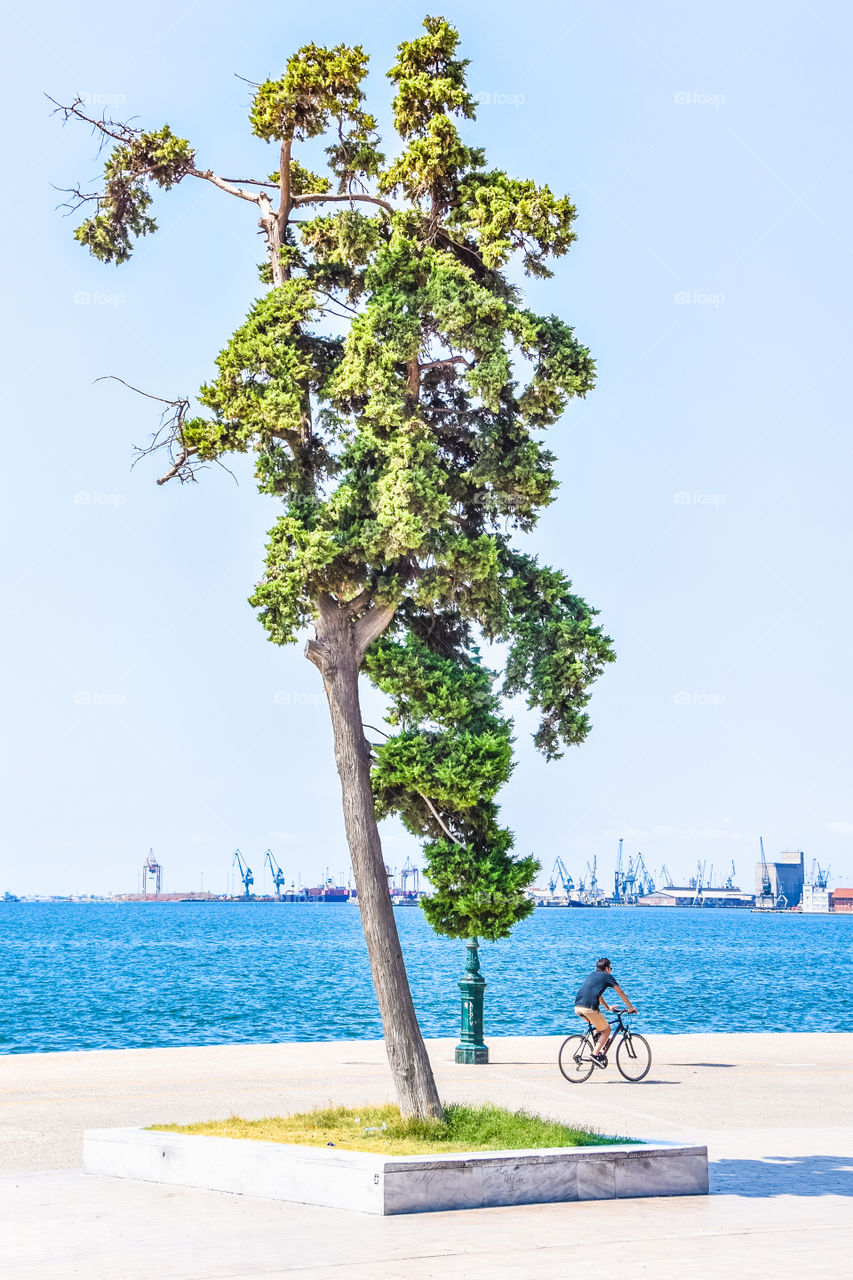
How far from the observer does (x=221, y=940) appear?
154125mm

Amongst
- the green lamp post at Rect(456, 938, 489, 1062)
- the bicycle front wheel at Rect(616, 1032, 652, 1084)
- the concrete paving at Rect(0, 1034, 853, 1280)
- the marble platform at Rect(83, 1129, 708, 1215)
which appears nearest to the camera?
the concrete paving at Rect(0, 1034, 853, 1280)

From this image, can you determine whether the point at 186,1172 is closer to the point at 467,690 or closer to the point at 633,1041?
the point at 467,690

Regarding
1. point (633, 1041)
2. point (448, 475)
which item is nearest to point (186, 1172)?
point (448, 475)

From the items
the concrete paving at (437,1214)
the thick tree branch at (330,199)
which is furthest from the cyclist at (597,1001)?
the thick tree branch at (330,199)

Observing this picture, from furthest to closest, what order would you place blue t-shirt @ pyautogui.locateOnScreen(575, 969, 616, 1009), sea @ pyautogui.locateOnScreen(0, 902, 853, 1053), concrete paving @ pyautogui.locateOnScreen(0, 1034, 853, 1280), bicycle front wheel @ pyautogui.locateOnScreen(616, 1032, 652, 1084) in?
sea @ pyautogui.locateOnScreen(0, 902, 853, 1053) < bicycle front wheel @ pyautogui.locateOnScreen(616, 1032, 652, 1084) < blue t-shirt @ pyautogui.locateOnScreen(575, 969, 616, 1009) < concrete paving @ pyautogui.locateOnScreen(0, 1034, 853, 1280)

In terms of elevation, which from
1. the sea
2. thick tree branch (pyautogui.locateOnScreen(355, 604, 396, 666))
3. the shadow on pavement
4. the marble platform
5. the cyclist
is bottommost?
the sea

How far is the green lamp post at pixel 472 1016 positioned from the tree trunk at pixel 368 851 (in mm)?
8122

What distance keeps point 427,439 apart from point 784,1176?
7.20 metres

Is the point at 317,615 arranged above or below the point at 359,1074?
above

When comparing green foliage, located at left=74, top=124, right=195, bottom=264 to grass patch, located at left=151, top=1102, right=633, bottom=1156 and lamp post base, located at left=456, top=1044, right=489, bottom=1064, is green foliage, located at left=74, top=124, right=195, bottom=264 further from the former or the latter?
lamp post base, located at left=456, top=1044, right=489, bottom=1064

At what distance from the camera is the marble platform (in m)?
11.3

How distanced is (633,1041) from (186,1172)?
436 inches

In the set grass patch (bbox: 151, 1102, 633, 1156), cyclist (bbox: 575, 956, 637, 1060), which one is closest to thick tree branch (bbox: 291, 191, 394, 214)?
grass patch (bbox: 151, 1102, 633, 1156)

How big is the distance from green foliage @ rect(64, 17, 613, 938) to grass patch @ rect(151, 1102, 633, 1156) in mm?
1651
